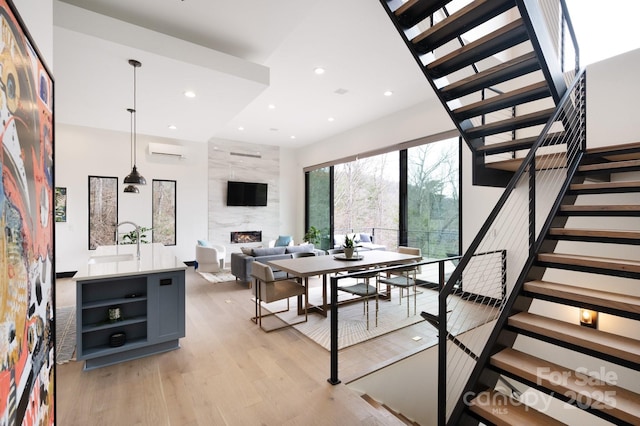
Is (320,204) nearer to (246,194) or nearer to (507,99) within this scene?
(246,194)

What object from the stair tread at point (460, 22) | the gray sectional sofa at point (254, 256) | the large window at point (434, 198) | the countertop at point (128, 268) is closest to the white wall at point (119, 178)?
the gray sectional sofa at point (254, 256)

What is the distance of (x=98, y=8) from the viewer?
284 centimetres

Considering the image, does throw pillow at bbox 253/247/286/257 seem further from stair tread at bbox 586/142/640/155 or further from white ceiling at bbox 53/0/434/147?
stair tread at bbox 586/142/640/155

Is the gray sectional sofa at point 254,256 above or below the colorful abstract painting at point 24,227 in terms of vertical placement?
below

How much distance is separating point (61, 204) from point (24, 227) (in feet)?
21.6

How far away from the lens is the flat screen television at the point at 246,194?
805 cm

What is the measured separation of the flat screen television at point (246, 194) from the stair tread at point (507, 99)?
6258 mm

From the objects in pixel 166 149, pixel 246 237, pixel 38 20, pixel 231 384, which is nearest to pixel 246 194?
pixel 246 237

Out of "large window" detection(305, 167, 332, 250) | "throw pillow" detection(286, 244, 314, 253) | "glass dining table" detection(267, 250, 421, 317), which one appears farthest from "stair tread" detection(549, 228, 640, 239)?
"large window" detection(305, 167, 332, 250)

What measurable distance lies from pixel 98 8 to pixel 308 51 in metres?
2.21

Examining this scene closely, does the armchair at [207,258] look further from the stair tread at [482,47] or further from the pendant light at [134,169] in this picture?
the stair tread at [482,47]

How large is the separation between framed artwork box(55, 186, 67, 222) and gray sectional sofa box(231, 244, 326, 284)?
12.1ft

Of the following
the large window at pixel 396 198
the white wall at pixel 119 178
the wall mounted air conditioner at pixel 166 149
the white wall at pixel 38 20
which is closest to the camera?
the white wall at pixel 38 20

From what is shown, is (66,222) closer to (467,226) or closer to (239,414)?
(239,414)
